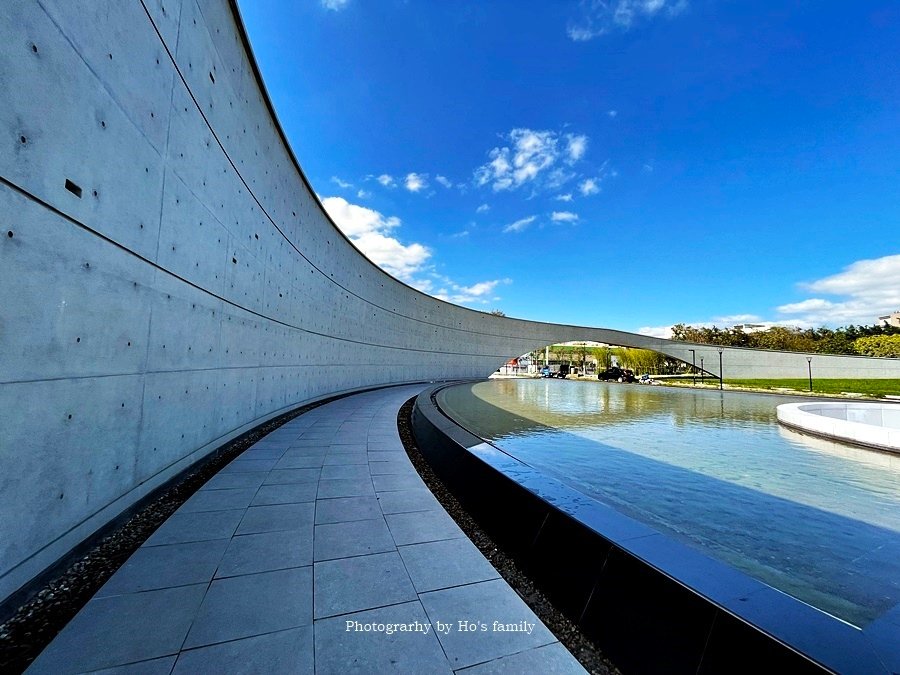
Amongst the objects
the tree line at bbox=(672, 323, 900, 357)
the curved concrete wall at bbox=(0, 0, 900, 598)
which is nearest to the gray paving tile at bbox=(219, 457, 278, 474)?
the curved concrete wall at bbox=(0, 0, 900, 598)

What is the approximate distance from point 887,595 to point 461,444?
3.97 m

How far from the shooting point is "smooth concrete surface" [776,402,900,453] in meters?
7.57

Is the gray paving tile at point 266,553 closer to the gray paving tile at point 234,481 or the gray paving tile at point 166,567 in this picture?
the gray paving tile at point 166,567

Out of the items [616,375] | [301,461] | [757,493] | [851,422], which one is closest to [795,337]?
[616,375]

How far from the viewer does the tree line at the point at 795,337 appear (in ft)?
175

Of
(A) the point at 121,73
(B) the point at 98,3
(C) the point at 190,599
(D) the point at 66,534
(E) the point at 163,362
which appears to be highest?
(B) the point at 98,3

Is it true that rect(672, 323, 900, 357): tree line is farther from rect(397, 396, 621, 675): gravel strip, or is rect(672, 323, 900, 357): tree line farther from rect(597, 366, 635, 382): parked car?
rect(397, 396, 621, 675): gravel strip

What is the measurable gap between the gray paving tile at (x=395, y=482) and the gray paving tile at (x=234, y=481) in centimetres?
151

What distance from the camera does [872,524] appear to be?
395 centimetres

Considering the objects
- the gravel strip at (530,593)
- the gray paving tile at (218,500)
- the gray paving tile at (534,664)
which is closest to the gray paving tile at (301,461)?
the gray paving tile at (218,500)

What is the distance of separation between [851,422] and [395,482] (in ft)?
32.8

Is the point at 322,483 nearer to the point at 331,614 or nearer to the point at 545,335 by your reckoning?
the point at 331,614

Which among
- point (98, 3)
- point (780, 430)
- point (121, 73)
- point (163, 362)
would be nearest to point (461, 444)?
point (163, 362)

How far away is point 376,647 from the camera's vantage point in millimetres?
2150
